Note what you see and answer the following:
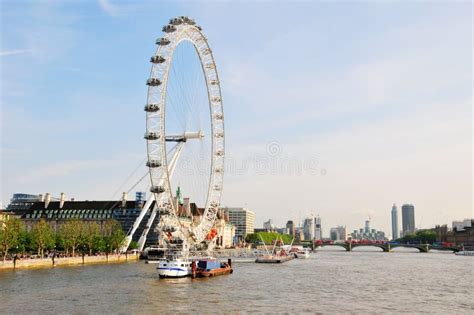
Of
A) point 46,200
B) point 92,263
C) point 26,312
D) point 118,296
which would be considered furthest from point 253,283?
point 46,200

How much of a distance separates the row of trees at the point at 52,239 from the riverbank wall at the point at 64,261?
5.96 feet

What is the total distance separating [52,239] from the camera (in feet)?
253

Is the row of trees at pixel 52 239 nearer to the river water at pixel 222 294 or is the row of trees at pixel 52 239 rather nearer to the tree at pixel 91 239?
the tree at pixel 91 239

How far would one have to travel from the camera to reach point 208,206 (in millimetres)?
70812

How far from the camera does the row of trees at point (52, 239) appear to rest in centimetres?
6500

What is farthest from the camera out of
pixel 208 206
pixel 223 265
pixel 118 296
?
pixel 208 206

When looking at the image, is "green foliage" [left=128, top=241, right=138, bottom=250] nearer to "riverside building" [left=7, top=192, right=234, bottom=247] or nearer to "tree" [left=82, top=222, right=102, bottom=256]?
"riverside building" [left=7, top=192, right=234, bottom=247]

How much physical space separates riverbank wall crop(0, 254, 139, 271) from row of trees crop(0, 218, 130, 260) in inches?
71.5

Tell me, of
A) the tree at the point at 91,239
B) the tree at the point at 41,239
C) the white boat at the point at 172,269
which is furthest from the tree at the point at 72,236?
the white boat at the point at 172,269

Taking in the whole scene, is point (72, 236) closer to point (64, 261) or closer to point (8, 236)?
point (64, 261)

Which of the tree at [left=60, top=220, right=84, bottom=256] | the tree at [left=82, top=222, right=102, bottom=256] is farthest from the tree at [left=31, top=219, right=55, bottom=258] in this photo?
the tree at [left=82, top=222, right=102, bottom=256]

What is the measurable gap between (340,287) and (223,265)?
18.7 meters

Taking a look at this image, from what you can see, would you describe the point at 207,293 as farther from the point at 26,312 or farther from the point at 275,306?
the point at 26,312

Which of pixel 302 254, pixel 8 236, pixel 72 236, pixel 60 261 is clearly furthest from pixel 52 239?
pixel 302 254
